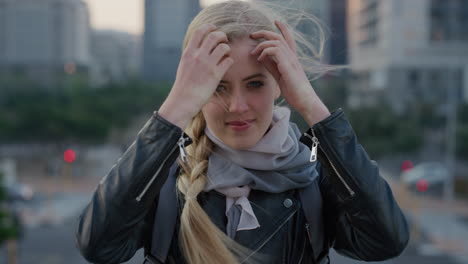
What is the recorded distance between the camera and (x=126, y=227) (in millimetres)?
1441

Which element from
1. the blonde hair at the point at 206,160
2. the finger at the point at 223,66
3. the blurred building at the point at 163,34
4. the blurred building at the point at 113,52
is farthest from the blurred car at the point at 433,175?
the blurred building at the point at 113,52

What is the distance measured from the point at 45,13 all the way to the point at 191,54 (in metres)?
63.2

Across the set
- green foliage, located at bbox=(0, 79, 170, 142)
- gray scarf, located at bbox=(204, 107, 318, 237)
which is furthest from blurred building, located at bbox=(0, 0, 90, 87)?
gray scarf, located at bbox=(204, 107, 318, 237)

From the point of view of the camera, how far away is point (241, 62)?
1.53 metres

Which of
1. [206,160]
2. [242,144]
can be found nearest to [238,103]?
[242,144]

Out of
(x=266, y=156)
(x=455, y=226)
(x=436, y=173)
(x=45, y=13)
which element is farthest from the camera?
(x=45, y=13)

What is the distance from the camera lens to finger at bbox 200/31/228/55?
146 cm

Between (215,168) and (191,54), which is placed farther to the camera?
(215,168)

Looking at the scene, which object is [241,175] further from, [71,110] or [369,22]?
[369,22]

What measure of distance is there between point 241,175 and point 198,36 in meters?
0.40

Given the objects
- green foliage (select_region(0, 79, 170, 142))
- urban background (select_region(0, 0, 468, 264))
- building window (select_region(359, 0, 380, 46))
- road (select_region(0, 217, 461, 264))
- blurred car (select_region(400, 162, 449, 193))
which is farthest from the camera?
building window (select_region(359, 0, 380, 46))

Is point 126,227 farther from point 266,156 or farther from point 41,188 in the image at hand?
point 41,188

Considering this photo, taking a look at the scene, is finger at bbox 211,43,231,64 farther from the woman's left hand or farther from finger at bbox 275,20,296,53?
finger at bbox 275,20,296,53

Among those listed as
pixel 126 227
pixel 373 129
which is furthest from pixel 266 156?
pixel 373 129
